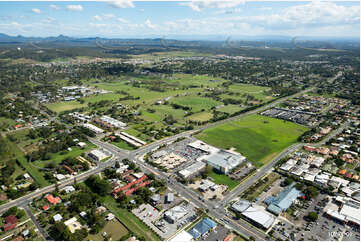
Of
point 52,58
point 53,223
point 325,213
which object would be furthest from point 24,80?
point 325,213

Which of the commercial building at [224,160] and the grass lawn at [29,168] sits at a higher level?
the commercial building at [224,160]

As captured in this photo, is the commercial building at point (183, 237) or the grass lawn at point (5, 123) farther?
the grass lawn at point (5, 123)

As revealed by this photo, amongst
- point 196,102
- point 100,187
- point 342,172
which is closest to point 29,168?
point 100,187

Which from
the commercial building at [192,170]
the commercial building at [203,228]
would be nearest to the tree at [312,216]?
the commercial building at [203,228]

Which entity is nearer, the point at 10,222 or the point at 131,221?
the point at 10,222

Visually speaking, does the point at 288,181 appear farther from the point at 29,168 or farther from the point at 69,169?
the point at 29,168

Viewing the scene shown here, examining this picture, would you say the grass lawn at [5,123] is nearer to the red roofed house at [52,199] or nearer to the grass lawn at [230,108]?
the red roofed house at [52,199]

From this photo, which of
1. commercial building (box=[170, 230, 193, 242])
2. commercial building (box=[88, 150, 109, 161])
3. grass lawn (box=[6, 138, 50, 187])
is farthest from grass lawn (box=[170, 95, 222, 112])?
commercial building (box=[170, 230, 193, 242])
